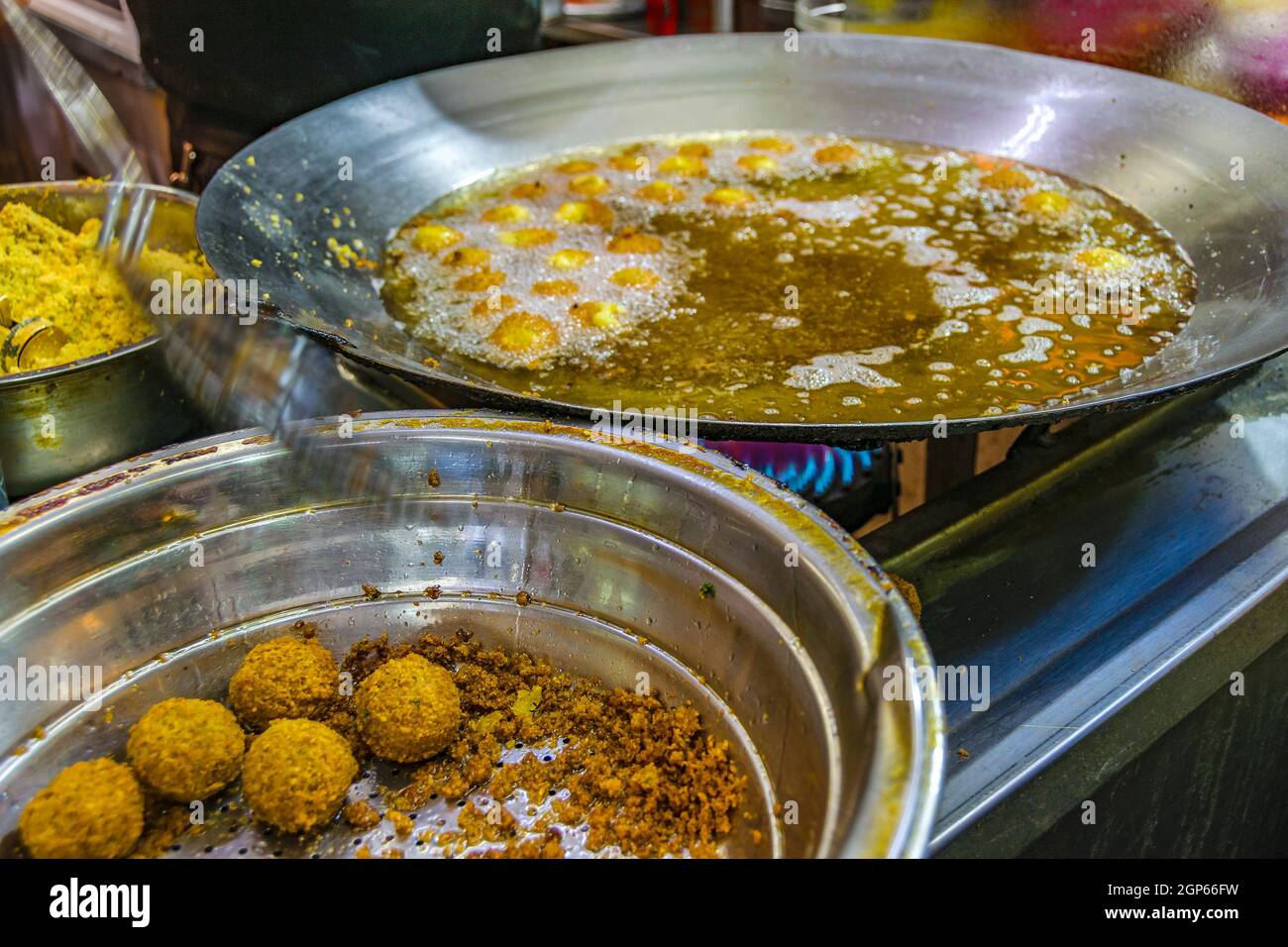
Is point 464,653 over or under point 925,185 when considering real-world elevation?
under

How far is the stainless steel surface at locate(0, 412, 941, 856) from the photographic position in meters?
1.11

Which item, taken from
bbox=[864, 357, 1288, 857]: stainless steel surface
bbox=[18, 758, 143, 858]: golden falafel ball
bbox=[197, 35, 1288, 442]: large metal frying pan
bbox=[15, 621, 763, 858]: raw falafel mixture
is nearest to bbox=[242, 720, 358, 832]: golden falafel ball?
bbox=[15, 621, 763, 858]: raw falafel mixture

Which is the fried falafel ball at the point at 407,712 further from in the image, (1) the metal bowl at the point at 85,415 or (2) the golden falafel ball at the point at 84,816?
(1) the metal bowl at the point at 85,415

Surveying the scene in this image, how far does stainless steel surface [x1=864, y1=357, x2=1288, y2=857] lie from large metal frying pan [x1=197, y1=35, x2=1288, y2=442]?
0.22m

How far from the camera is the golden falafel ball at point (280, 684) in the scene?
49.0 inches

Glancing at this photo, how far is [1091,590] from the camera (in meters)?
1.56

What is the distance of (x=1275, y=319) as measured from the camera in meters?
1.57

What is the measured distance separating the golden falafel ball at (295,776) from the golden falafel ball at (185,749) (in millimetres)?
31

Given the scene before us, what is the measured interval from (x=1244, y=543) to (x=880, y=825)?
113cm

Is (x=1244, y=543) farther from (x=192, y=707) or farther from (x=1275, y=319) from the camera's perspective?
(x=192, y=707)

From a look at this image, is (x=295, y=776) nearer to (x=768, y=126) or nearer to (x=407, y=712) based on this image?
(x=407, y=712)

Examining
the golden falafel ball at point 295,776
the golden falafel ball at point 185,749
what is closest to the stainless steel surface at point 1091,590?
the golden falafel ball at point 295,776

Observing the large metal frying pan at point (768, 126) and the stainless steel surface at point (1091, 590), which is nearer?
the stainless steel surface at point (1091, 590)

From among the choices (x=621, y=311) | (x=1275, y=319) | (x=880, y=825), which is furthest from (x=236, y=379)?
(x=1275, y=319)
